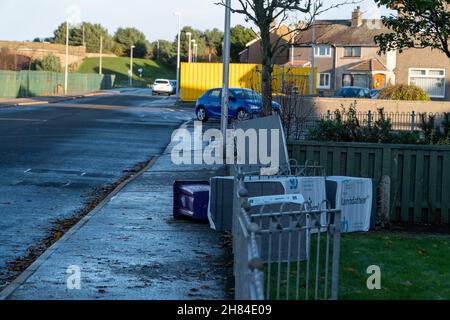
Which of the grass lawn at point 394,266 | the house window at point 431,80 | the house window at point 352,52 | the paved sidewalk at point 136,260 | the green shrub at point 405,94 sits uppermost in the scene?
the house window at point 352,52

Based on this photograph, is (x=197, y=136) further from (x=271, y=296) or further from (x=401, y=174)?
(x=271, y=296)

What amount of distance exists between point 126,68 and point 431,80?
366 ft

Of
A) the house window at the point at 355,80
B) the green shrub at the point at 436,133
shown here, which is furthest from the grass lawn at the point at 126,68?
the green shrub at the point at 436,133

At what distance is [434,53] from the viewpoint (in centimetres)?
4631

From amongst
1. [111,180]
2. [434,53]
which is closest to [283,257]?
[111,180]

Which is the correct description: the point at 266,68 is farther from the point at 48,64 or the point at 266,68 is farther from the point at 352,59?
the point at 48,64

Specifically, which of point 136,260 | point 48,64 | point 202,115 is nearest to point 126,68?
point 48,64

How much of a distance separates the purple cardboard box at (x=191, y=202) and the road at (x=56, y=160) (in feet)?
6.32

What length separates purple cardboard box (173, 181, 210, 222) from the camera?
12648 millimetres

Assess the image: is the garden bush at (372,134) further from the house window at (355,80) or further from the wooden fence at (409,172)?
the house window at (355,80)

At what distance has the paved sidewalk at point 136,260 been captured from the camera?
8391 mm

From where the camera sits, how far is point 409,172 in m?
13.6

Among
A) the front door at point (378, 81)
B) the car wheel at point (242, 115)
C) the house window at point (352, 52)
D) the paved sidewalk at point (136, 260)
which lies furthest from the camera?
the house window at point (352, 52)
